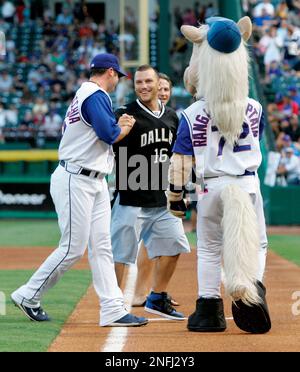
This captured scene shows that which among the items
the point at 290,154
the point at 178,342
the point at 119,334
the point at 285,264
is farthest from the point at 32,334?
the point at 290,154

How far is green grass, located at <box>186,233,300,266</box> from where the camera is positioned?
14109 millimetres

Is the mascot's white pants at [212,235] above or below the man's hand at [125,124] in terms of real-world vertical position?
below

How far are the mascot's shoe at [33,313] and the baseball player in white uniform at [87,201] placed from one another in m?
0.17

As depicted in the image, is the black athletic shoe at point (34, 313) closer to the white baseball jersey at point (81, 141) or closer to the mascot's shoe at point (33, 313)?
the mascot's shoe at point (33, 313)

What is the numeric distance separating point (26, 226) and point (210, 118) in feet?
45.8

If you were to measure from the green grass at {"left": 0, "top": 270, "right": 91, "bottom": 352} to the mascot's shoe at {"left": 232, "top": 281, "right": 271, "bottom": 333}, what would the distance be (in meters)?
1.36

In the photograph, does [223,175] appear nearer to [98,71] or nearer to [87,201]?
[87,201]

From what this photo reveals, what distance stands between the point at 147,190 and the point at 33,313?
1607mm

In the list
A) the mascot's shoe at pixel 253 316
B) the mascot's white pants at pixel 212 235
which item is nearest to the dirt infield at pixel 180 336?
the mascot's shoe at pixel 253 316

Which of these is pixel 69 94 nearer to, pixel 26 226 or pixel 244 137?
pixel 26 226

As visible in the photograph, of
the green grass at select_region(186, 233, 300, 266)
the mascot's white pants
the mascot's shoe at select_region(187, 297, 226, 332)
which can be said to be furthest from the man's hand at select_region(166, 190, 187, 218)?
the green grass at select_region(186, 233, 300, 266)

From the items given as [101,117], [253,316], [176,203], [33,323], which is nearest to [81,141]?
[101,117]

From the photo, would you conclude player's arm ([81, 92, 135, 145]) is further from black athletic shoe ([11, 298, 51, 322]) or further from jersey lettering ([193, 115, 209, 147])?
black athletic shoe ([11, 298, 51, 322])

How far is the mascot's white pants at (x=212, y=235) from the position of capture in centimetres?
752
